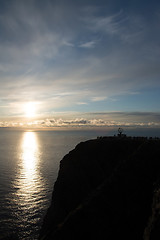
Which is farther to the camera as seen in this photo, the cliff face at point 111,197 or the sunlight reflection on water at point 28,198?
the sunlight reflection on water at point 28,198

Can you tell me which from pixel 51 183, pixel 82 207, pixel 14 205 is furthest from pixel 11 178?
pixel 82 207

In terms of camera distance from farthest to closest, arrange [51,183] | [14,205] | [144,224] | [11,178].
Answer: [11,178] < [51,183] < [14,205] < [144,224]

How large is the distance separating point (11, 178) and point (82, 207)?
7794cm

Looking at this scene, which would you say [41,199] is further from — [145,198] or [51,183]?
[145,198]

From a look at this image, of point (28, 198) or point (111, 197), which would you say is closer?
point (111, 197)

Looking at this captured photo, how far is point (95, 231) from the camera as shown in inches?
808

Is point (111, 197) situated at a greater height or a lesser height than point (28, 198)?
greater

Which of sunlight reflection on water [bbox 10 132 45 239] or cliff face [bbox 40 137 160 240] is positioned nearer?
cliff face [bbox 40 137 160 240]

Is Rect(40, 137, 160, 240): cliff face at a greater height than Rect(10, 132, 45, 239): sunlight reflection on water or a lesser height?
greater

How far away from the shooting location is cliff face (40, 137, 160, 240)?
794 inches

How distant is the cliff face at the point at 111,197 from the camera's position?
20172 millimetres

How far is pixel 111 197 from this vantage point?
2370cm

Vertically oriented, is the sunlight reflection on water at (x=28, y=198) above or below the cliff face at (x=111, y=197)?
below

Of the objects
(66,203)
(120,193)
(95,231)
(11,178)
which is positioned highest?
(120,193)
